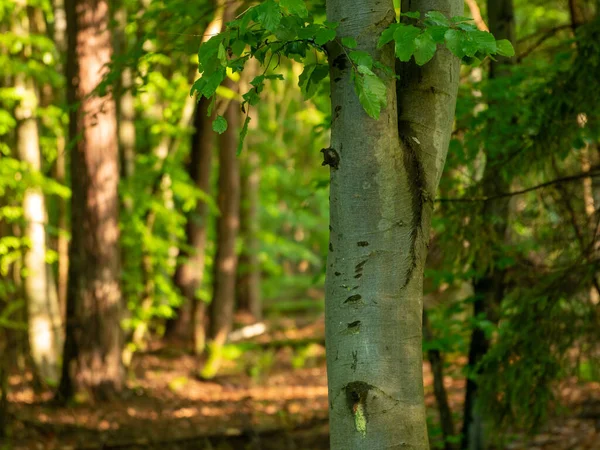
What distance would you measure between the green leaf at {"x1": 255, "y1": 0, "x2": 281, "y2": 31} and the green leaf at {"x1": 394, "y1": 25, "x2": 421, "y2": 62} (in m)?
0.41

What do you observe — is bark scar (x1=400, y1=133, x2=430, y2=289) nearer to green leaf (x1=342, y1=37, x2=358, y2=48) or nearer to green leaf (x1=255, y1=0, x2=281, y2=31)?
green leaf (x1=342, y1=37, x2=358, y2=48)

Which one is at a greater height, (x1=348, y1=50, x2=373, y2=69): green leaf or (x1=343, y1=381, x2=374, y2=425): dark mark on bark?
(x1=348, y1=50, x2=373, y2=69): green leaf

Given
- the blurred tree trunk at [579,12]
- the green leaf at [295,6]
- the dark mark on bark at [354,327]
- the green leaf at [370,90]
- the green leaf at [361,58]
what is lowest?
the dark mark on bark at [354,327]

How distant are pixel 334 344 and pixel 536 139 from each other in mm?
2750

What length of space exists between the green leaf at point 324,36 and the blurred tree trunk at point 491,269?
283 cm

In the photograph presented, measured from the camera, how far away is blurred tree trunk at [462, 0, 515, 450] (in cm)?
534

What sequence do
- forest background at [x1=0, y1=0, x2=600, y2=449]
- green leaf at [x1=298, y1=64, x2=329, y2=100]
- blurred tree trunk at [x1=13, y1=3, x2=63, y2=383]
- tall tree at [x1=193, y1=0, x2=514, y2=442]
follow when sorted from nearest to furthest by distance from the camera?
1. tall tree at [x1=193, y1=0, x2=514, y2=442]
2. green leaf at [x1=298, y1=64, x2=329, y2=100]
3. forest background at [x1=0, y1=0, x2=600, y2=449]
4. blurred tree trunk at [x1=13, y1=3, x2=63, y2=383]

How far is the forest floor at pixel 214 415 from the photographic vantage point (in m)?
7.35

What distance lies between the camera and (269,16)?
2.47 m

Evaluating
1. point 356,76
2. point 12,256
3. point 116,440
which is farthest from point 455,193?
point 12,256

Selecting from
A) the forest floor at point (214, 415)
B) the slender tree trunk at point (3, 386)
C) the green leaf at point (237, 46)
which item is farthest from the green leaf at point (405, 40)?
A: the slender tree trunk at point (3, 386)

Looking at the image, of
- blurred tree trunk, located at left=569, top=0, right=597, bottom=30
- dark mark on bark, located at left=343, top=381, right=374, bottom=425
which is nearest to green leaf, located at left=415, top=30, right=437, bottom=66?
dark mark on bark, located at left=343, top=381, right=374, bottom=425

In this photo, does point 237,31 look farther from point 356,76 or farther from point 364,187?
point 364,187

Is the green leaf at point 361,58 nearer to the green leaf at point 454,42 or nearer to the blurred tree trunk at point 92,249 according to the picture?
the green leaf at point 454,42
